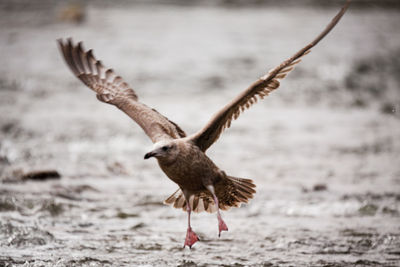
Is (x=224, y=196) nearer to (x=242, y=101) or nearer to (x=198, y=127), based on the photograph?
(x=242, y=101)

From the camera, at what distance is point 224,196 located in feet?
22.0

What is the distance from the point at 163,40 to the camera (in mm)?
18078

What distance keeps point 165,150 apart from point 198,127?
6.48 metres

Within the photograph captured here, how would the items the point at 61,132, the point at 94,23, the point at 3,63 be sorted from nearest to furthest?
1. the point at 61,132
2. the point at 3,63
3. the point at 94,23

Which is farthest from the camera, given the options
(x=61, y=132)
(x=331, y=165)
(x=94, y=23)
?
(x=94, y=23)

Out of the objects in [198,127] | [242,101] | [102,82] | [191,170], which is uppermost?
[198,127]

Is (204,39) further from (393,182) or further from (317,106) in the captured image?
(393,182)

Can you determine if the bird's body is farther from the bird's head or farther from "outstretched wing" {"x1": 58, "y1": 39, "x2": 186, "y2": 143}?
"outstretched wing" {"x1": 58, "y1": 39, "x2": 186, "y2": 143}

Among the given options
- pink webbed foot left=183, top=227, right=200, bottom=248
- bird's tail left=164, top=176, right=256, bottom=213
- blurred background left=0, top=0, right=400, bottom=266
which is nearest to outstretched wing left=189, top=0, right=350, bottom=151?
bird's tail left=164, top=176, right=256, bottom=213

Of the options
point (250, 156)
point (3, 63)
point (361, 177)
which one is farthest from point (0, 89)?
point (361, 177)

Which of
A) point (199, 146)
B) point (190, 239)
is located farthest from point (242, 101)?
point (190, 239)

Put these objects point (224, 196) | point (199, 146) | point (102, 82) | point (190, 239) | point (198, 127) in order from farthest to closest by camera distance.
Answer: point (198, 127) → point (102, 82) → point (224, 196) → point (199, 146) → point (190, 239)

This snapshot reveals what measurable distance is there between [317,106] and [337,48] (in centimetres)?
410

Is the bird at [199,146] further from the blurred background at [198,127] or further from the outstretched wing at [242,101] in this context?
the blurred background at [198,127]
